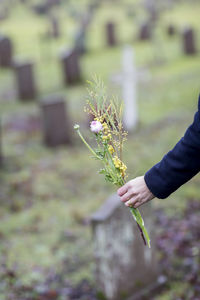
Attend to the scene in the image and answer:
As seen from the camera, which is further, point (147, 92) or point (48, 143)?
point (147, 92)

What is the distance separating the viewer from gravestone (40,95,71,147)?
8.66m

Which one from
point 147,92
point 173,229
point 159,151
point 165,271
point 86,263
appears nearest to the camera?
point 165,271

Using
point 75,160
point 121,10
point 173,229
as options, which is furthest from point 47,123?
point 121,10

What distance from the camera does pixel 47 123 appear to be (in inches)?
348

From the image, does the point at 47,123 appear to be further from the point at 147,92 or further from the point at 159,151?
the point at 147,92

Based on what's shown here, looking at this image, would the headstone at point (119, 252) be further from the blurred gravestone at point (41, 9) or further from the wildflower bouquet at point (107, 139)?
the blurred gravestone at point (41, 9)

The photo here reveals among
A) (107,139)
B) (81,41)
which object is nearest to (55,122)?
(107,139)

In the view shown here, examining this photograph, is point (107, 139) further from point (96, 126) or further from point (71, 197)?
point (71, 197)

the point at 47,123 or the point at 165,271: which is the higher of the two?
the point at 47,123

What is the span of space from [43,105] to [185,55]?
34.0 ft

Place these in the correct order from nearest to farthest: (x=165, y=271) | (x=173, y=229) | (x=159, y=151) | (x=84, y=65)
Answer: (x=165, y=271) < (x=173, y=229) < (x=159, y=151) < (x=84, y=65)

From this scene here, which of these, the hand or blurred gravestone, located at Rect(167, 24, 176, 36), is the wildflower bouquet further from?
blurred gravestone, located at Rect(167, 24, 176, 36)

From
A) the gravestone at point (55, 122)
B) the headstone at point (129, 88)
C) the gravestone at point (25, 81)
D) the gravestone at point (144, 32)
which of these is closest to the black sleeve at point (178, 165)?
the gravestone at point (55, 122)

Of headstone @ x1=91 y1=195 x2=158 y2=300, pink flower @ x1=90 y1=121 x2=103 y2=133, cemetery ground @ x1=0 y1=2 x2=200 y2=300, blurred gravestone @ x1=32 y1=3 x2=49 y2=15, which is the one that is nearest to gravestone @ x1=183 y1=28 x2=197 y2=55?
cemetery ground @ x1=0 y1=2 x2=200 y2=300
